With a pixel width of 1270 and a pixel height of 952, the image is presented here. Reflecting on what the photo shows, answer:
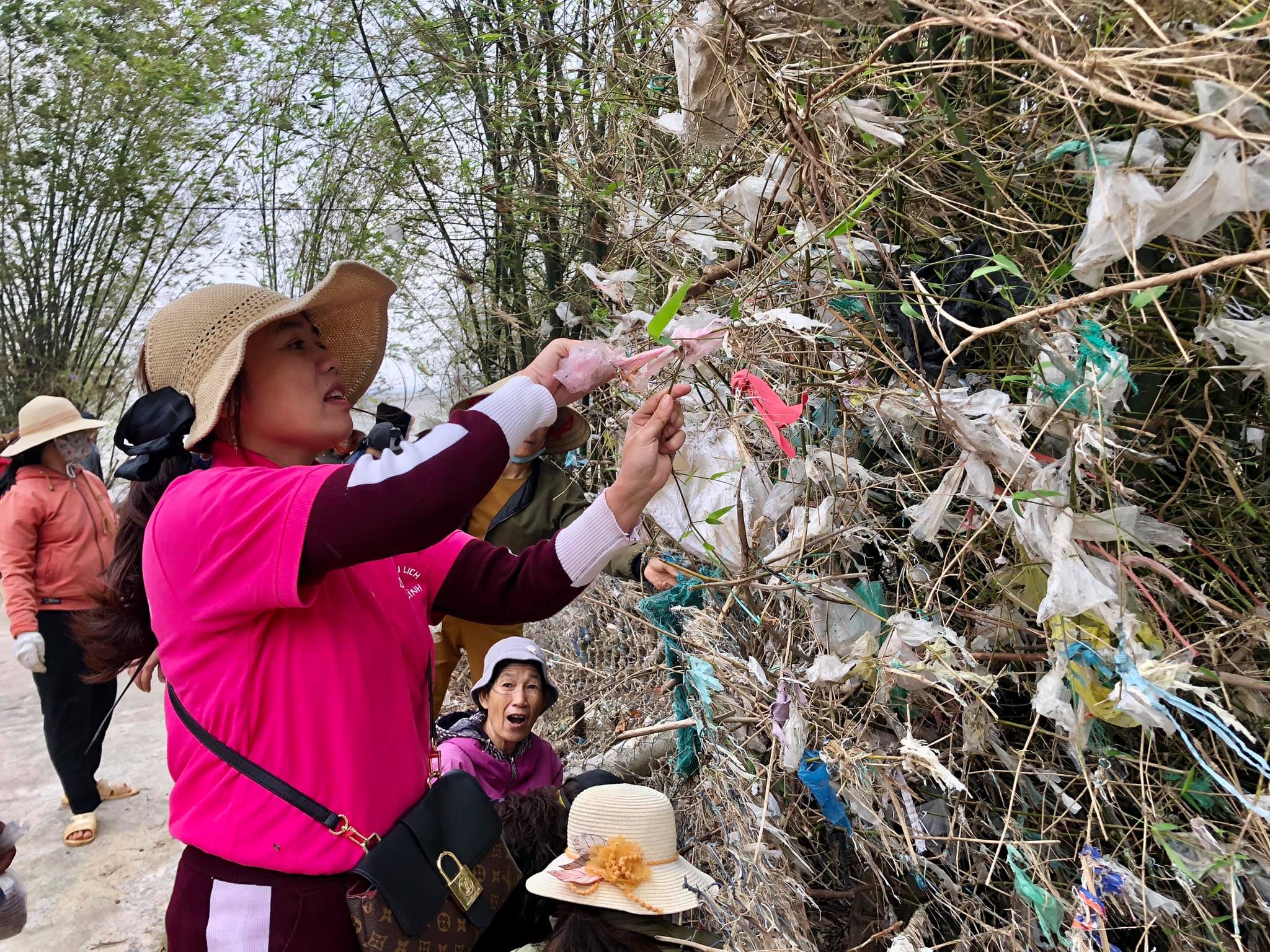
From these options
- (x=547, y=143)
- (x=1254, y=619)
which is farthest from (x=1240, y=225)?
(x=547, y=143)

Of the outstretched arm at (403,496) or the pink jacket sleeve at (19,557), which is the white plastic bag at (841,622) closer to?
the outstretched arm at (403,496)

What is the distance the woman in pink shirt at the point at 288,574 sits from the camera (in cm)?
129

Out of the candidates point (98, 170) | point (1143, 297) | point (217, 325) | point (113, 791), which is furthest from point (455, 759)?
point (98, 170)

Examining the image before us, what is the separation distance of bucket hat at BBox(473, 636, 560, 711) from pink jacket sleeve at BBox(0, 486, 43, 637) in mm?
2241

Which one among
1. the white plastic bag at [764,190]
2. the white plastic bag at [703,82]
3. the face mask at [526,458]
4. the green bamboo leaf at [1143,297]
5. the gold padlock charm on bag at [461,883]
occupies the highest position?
the white plastic bag at [703,82]

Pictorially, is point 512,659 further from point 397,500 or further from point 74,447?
point 74,447

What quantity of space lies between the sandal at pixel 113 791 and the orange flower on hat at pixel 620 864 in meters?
3.52

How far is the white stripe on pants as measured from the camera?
1.38 m

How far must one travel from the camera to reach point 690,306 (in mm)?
1928

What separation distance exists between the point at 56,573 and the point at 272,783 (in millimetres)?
3310

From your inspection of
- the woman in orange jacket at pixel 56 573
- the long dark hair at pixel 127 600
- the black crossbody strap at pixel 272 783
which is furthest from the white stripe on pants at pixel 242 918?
the woman in orange jacket at pixel 56 573

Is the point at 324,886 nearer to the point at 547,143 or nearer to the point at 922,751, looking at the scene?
the point at 922,751

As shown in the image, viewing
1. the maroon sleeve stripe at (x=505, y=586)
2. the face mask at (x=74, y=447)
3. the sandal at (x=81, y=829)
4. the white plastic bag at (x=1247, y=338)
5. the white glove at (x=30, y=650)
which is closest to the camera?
the white plastic bag at (x=1247, y=338)

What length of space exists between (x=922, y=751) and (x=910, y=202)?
80cm
